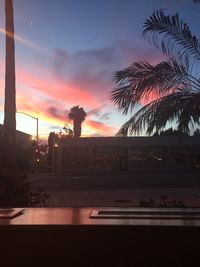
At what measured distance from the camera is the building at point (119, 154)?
62469 millimetres

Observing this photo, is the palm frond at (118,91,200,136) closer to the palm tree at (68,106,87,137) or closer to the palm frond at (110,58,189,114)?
the palm frond at (110,58,189,114)

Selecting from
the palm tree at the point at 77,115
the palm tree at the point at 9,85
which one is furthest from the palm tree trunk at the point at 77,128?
the palm tree at the point at 9,85

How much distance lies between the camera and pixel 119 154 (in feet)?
211

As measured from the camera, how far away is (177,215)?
4.73 metres

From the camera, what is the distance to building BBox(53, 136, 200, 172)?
62.5 m
